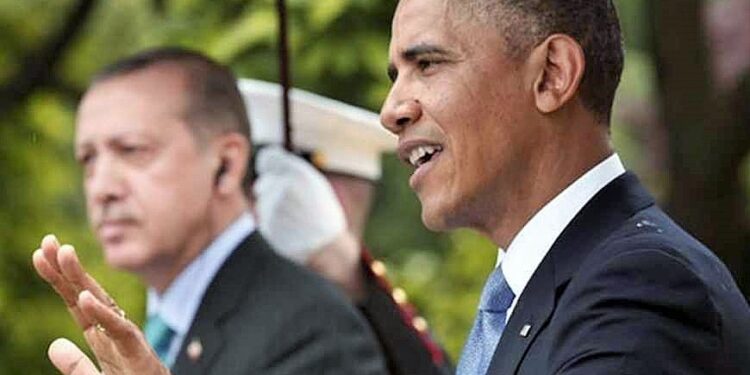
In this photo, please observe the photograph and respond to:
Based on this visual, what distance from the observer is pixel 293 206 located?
16.8 feet

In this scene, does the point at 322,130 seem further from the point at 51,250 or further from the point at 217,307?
the point at 51,250

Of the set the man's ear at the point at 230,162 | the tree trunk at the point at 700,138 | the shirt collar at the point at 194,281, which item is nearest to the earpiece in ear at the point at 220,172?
the man's ear at the point at 230,162

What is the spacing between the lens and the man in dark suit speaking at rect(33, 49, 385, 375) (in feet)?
14.0

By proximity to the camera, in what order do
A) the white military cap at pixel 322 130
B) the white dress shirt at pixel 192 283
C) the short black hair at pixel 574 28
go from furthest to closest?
the white military cap at pixel 322 130 → the white dress shirt at pixel 192 283 → the short black hair at pixel 574 28

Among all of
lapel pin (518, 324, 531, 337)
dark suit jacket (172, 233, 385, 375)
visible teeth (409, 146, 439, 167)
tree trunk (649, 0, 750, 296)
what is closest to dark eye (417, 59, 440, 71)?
visible teeth (409, 146, 439, 167)

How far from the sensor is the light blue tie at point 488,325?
2834 millimetres

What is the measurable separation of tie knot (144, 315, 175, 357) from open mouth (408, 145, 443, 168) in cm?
179

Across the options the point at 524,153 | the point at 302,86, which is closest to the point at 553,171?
the point at 524,153

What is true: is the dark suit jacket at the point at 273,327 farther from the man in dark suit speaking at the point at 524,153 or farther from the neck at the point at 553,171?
the neck at the point at 553,171

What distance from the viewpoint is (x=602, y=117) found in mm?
2816

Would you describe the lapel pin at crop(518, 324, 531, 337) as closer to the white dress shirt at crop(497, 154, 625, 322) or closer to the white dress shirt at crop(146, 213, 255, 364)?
the white dress shirt at crop(497, 154, 625, 322)

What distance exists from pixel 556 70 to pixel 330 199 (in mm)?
2442

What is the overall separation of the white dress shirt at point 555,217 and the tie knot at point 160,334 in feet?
6.15

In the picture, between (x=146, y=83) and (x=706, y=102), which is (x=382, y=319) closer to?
(x=146, y=83)
